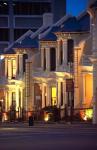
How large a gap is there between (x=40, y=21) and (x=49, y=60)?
4356 cm

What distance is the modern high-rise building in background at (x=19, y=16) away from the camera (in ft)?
408

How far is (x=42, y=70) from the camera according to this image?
83625mm

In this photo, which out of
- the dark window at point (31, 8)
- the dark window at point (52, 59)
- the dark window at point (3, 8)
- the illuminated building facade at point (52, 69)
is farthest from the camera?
the dark window at point (31, 8)

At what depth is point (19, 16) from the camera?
411 feet

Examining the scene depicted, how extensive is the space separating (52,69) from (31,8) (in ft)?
149

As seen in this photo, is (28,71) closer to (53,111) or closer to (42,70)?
(42,70)

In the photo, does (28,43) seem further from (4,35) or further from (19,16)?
(19,16)

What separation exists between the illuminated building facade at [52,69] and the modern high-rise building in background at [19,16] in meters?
24.5

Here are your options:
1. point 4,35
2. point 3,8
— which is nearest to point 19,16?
point 3,8

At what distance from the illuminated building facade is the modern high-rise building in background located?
80.3ft

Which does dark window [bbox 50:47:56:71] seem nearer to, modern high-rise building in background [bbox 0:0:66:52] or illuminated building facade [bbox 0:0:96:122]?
illuminated building facade [bbox 0:0:96:122]

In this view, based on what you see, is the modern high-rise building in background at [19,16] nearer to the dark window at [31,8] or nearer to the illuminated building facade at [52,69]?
the dark window at [31,8]

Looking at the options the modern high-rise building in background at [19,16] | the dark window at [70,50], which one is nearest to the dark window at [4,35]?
the modern high-rise building in background at [19,16]

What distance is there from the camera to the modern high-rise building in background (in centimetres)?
12431
